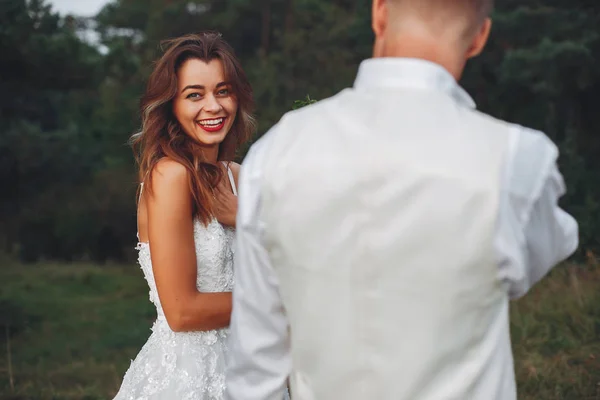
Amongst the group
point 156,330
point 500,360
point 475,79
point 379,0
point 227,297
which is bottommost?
point 475,79

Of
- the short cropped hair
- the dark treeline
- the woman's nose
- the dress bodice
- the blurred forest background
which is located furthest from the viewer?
the dark treeline

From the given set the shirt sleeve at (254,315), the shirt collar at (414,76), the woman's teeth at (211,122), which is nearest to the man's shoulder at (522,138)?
the shirt collar at (414,76)

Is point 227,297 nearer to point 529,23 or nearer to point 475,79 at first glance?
point 529,23

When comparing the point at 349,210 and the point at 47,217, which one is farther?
the point at 47,217

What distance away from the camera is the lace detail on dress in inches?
102

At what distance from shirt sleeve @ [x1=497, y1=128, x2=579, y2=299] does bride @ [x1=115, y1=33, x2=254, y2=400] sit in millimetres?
1218

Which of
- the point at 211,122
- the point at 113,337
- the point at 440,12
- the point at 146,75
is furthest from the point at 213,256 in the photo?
the point at 146,75

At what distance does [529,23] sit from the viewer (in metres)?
14.5

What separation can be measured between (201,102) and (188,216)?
469 millimetres

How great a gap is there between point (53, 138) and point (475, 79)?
8.73 meters

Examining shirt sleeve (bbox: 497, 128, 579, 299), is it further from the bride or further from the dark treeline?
the dark treeline

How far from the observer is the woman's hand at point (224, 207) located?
2.59 metres

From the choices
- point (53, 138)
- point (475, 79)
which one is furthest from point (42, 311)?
point (475, 79)

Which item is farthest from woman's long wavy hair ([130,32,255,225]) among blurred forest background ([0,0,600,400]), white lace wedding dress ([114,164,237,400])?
blurred forest background ([0,0,600,400])
